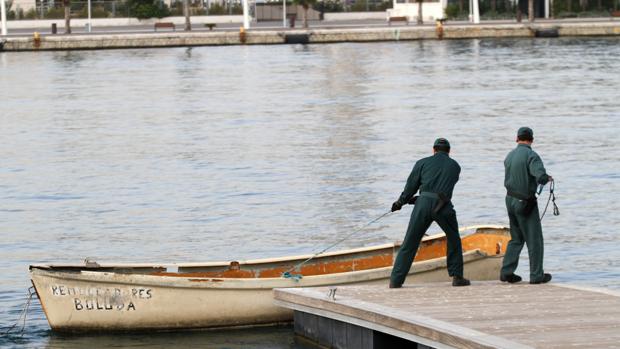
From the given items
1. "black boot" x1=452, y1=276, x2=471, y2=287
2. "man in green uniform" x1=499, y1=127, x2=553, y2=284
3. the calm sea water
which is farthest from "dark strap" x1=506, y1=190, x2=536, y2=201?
the calm sea water

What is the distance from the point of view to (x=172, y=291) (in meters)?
19.5

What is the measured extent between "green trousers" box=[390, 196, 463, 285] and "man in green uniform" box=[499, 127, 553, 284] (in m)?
0.68

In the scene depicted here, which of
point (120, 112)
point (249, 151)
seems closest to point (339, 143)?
point (249, 151)

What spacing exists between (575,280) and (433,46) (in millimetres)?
74207

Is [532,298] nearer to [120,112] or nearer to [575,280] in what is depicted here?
[575,280]

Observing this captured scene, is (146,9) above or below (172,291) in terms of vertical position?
above

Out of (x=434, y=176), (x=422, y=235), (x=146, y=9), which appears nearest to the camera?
(x=434, y=176)

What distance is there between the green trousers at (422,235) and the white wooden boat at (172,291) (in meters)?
1.03

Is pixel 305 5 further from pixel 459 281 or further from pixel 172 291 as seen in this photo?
pixel 459 281

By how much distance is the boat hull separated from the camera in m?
19.3

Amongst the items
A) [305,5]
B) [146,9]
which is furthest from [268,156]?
[146,9]

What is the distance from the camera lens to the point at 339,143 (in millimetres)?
44000

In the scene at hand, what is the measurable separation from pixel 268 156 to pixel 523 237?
23.3 m

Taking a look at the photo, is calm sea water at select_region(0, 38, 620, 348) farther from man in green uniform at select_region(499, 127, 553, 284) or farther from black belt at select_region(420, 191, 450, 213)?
man in green uniform at select_region(499, 127, 553, 284)
